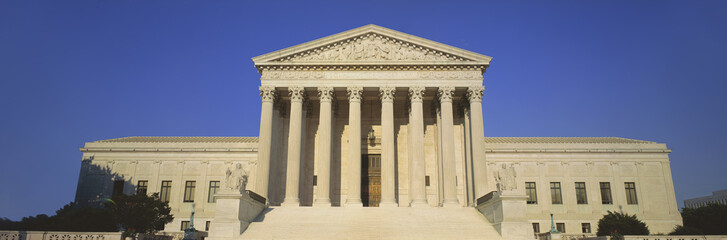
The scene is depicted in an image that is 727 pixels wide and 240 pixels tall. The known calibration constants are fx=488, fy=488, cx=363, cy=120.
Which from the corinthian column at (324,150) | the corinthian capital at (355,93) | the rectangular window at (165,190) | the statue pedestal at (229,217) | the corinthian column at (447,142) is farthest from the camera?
the rectangular window at (165,190)

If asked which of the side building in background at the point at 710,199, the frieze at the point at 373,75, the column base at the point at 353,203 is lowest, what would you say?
→ the column base at the point at 353,203

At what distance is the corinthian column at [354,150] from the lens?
3375 centimetres

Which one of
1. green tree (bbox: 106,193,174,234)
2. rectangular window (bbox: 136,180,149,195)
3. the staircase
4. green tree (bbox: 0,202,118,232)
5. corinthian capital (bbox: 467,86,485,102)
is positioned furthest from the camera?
rectangular window (bbox: 136,180,149,195)

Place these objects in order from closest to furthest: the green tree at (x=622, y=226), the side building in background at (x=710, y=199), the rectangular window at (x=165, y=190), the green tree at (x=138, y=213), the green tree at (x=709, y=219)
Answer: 1. the green tree at (x=138, y=213)
2. the green tree at (x=622, y=226)
3. the green tree at (x=709, y=219)
4. the rectangular window at (x=165, y=190)
5. the side building in background at (x=710, y=199)

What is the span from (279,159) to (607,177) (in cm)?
3090

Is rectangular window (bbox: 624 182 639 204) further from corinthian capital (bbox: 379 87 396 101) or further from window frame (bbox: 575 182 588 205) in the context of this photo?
corinthian capital (bbox: 379 87 396 101)

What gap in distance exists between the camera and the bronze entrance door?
40.0 meters

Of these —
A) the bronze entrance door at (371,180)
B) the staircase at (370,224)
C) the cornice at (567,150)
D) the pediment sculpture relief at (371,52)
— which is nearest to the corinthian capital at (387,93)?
the pediment sculpture relief at (371,52)

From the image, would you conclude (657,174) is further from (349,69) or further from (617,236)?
(349,69)

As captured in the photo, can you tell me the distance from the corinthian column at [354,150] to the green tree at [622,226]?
1830 cm

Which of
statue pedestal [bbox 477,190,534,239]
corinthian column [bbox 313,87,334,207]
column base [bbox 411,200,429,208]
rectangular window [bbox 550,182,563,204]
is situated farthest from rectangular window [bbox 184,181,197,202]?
rectangular window [bbox 550,182,563,204]

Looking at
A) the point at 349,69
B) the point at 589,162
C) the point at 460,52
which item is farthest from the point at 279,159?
the point at 589,162

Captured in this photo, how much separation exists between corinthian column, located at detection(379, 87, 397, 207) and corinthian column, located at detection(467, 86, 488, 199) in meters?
5.78

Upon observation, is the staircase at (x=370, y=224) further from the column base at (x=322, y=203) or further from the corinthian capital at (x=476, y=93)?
the corinthian capital at (x=476, y=93)
